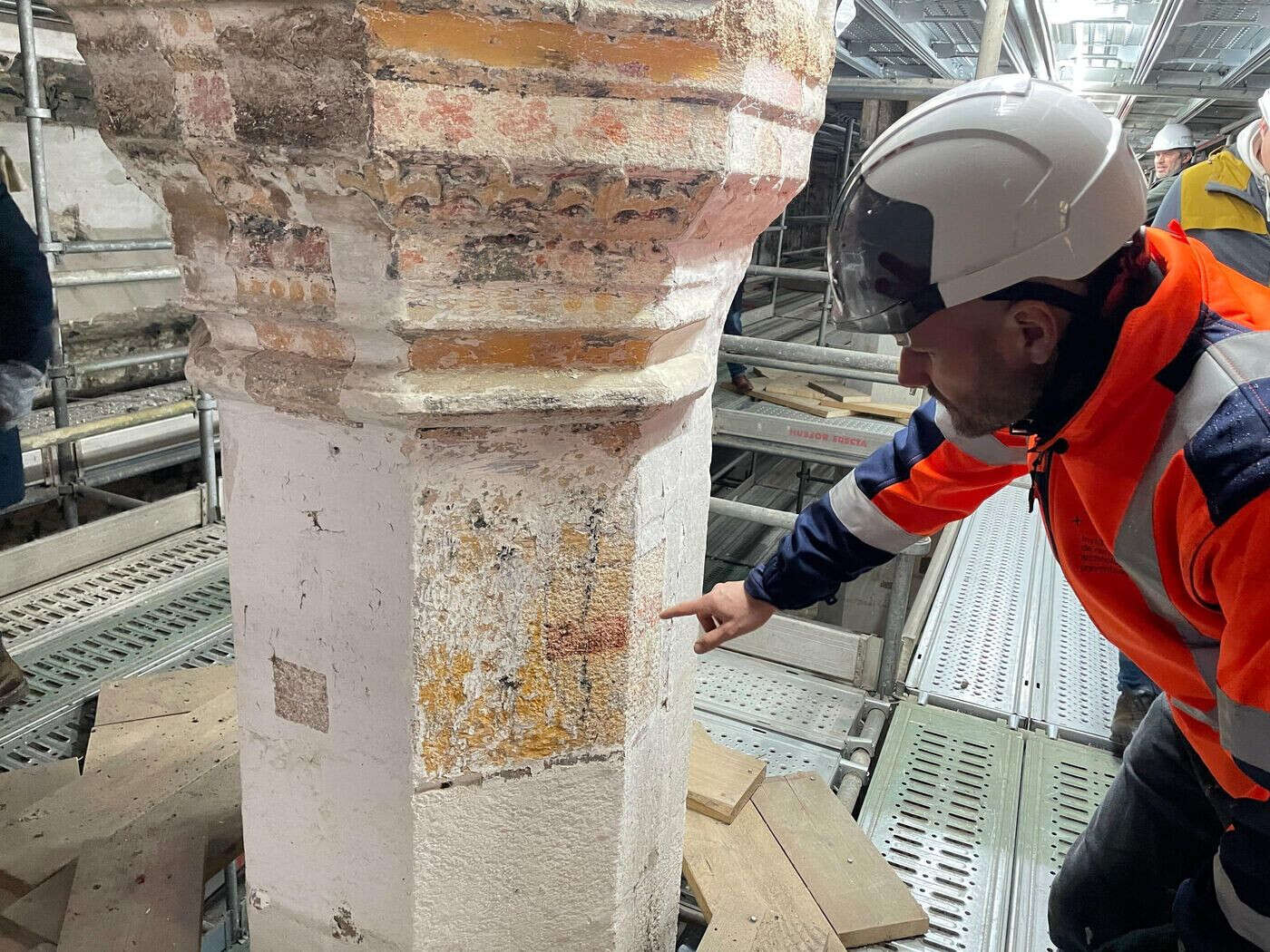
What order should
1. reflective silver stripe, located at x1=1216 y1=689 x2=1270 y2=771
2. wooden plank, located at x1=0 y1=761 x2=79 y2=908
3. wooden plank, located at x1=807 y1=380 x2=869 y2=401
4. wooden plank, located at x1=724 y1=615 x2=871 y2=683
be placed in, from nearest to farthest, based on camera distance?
reflective silver stripe, located at x1=1216 y1=689 x2=1270 y2=771, wooden plank, located at x1=0 y1=761 x2=79 y2=908, wooden plank, located at x1=724 y1=615 x2=871 y2=683, wooden plank, located at x1=807 y1=380 x2=869 y2=401

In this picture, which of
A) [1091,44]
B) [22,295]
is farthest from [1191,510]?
[1091,44]

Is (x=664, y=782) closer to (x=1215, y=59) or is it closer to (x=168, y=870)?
(x=168, y=870)

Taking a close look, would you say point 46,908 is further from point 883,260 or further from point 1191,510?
point 1191,510

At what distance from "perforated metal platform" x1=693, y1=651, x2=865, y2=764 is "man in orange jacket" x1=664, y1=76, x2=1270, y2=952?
5.22 feet

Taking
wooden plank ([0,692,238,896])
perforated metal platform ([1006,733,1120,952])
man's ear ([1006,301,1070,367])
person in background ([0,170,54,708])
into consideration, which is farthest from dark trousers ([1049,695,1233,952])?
person in background ([0,170,54,708])

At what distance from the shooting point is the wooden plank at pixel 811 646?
10.5ft

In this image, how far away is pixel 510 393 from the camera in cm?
118

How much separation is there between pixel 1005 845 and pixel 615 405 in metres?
1.92

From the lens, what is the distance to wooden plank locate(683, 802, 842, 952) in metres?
2.02

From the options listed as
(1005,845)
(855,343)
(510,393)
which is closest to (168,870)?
(510,393)

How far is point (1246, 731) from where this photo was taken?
104cm

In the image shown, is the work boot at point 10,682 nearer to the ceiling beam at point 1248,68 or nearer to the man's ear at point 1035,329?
the man's ear at point 1035,329

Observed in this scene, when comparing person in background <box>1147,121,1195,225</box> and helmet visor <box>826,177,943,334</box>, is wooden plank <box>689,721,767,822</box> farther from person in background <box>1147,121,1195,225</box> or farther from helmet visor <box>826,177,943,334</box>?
person in background <box>1147,121,1195,225</box>

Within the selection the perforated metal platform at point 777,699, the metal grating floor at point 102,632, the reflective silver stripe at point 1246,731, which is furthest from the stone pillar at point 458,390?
the metal grating floor at point 102,632
